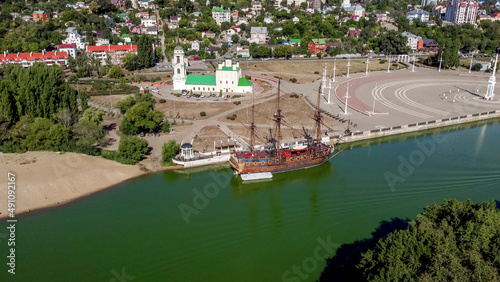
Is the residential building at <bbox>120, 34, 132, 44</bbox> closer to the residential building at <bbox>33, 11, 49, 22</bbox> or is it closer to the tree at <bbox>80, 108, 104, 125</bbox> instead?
the residential building at <bbox>33, 11, 49, 22</bbox>

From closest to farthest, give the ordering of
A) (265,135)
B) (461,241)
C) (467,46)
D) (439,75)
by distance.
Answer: (461,241), (265,135), (439,75), (467,46)

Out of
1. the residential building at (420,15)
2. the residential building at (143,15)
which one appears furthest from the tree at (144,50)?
the residential building at (420,15)

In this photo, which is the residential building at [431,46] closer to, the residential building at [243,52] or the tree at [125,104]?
the residential building at [243,52]

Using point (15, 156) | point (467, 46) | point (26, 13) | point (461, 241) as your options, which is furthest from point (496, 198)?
point (26, 13)

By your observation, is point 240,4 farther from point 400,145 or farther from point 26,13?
point 400,145

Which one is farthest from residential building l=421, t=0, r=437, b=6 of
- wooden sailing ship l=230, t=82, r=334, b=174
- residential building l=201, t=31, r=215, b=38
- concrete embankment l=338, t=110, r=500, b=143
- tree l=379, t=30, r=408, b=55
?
wooden sailing ship l=230, t=82, r=334, b=174

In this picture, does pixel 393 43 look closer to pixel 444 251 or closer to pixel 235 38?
pixel 235 38

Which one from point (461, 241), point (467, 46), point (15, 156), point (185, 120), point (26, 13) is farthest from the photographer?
point (26, 13)
